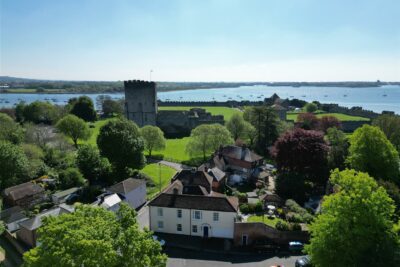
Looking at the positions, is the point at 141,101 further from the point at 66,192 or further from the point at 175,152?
the point at 66,192

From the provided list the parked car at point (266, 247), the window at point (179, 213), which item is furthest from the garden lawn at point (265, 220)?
the window at point (179, 213)

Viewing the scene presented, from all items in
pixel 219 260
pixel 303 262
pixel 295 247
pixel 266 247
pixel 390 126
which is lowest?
pixel 219 260

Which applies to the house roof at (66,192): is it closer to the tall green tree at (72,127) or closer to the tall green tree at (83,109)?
the tall green tree at (72,127)

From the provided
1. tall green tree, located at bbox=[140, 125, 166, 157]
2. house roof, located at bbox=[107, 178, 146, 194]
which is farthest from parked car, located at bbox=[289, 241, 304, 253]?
tall green tree, located at bbox=[140, 125, 166, 157]

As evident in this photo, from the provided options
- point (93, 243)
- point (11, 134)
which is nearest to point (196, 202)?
point (93, 243)

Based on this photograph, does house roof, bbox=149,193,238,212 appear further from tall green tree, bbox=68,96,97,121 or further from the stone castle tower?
tall green tree, bbox=68,96,97,121

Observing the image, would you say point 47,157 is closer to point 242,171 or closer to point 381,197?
point 242,171
